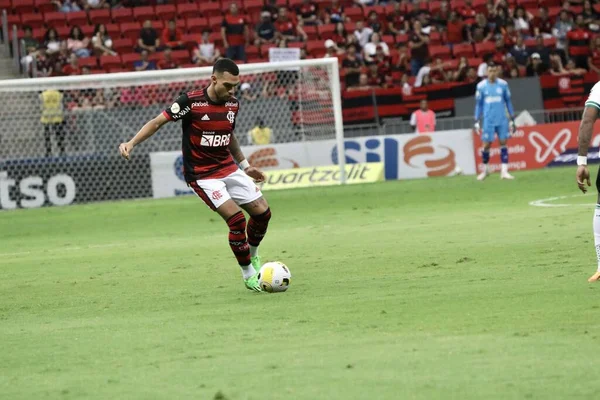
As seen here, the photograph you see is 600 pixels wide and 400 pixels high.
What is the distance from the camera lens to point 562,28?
108 feet

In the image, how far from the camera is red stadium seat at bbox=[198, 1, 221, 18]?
33.6 m

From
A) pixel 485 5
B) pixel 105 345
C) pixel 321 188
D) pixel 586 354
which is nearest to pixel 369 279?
pixel 105 345

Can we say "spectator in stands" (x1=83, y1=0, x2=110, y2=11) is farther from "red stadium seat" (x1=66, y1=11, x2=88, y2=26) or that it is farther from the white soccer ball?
the white soccer ball

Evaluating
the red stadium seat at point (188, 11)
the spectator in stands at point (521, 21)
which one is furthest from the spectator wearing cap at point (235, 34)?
the spectator in stands at point (521, 21)

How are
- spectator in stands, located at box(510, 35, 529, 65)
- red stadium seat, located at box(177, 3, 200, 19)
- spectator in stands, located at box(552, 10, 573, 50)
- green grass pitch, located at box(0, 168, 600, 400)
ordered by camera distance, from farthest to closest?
1. red stadium seat, located at box(177, 3, 200, 19)
2. spectator in stands, located at box(552, 10, 573, 50)
3. spectator in stands, located at box(510, 35, 529, 65)
4. green grass pitch, located at box(0, 168, 600, 400)

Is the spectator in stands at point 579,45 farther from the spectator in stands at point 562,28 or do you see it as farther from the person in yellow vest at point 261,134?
the person in yellow vest at point 261,134

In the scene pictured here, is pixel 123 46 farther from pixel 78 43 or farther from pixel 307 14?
pixel 307 14

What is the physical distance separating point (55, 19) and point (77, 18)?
2.02ft

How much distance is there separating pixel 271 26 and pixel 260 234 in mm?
21377

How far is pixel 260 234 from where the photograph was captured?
11.2m

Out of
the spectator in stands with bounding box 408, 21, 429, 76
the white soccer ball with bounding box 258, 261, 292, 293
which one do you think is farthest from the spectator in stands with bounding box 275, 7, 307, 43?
the white soccer ball with bounding box 258, 261, 292, 293

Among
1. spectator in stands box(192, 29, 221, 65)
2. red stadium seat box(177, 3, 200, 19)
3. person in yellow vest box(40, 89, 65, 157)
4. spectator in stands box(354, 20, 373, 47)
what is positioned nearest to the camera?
person in yellow vest box(40, 89, 65, 157)

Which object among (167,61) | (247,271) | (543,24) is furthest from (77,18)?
(247,271)

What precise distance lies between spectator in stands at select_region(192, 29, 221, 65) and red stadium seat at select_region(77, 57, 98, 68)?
103 inches
